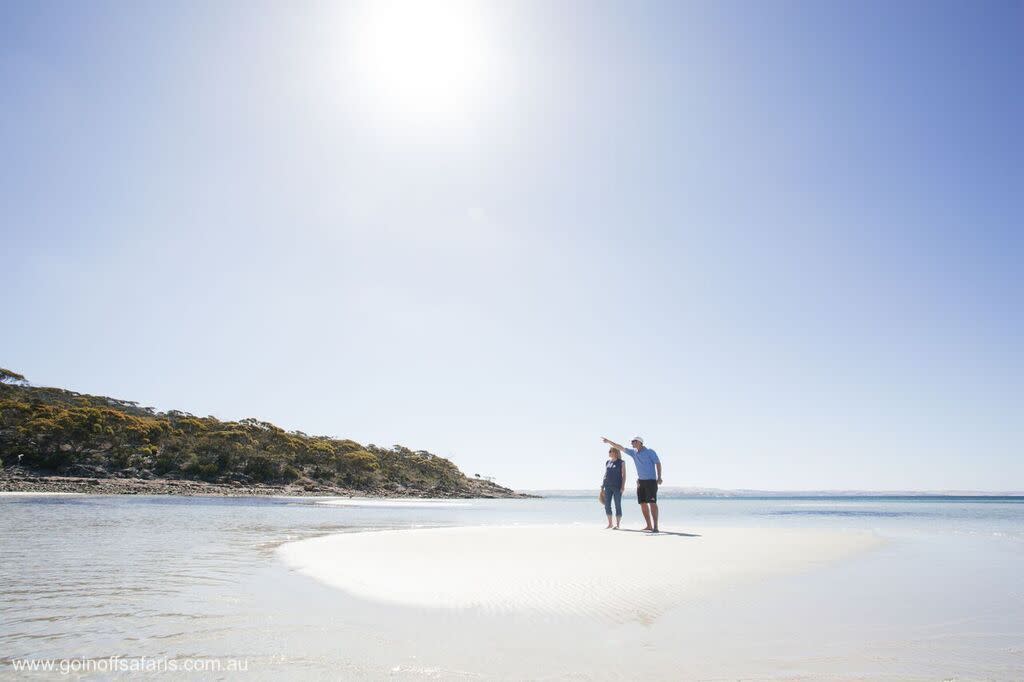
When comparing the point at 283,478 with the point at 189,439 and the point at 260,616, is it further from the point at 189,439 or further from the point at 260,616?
the point at 260,616

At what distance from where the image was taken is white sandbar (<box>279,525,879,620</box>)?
16.3ft

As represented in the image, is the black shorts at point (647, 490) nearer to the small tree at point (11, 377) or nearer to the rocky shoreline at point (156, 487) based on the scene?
the rocky shoreline at point (156, 487)

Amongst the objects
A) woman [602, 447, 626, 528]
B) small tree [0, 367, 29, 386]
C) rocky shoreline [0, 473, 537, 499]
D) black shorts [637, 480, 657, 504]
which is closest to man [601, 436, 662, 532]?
black shorts [637, 480, 657, 504]

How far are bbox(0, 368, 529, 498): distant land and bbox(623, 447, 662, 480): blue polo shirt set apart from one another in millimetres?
32757

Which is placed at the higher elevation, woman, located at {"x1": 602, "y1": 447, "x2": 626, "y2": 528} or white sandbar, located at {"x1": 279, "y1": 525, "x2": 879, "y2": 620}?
woman, located at {"x1": 602, "y1": 447, "x2": 626, "y2": 528}

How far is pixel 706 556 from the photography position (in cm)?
767

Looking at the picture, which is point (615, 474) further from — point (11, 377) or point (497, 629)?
point (11, 377)

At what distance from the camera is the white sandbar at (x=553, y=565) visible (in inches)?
195

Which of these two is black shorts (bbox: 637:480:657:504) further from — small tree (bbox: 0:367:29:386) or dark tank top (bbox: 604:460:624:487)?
small tree (bbox: 0:367:29:386)

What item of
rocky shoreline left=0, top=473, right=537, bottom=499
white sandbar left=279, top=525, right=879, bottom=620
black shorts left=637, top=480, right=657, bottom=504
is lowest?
rocky shoreline left=0, top=473, right=537, bottom=499

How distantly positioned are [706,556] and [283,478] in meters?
52.7

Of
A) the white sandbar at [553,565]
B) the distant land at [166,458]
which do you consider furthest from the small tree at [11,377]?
the white sandbar at [553,565]

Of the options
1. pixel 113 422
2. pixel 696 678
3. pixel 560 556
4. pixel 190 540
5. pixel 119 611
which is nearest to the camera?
pixel 696 678

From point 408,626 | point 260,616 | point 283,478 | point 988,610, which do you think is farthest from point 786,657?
point 283,478
